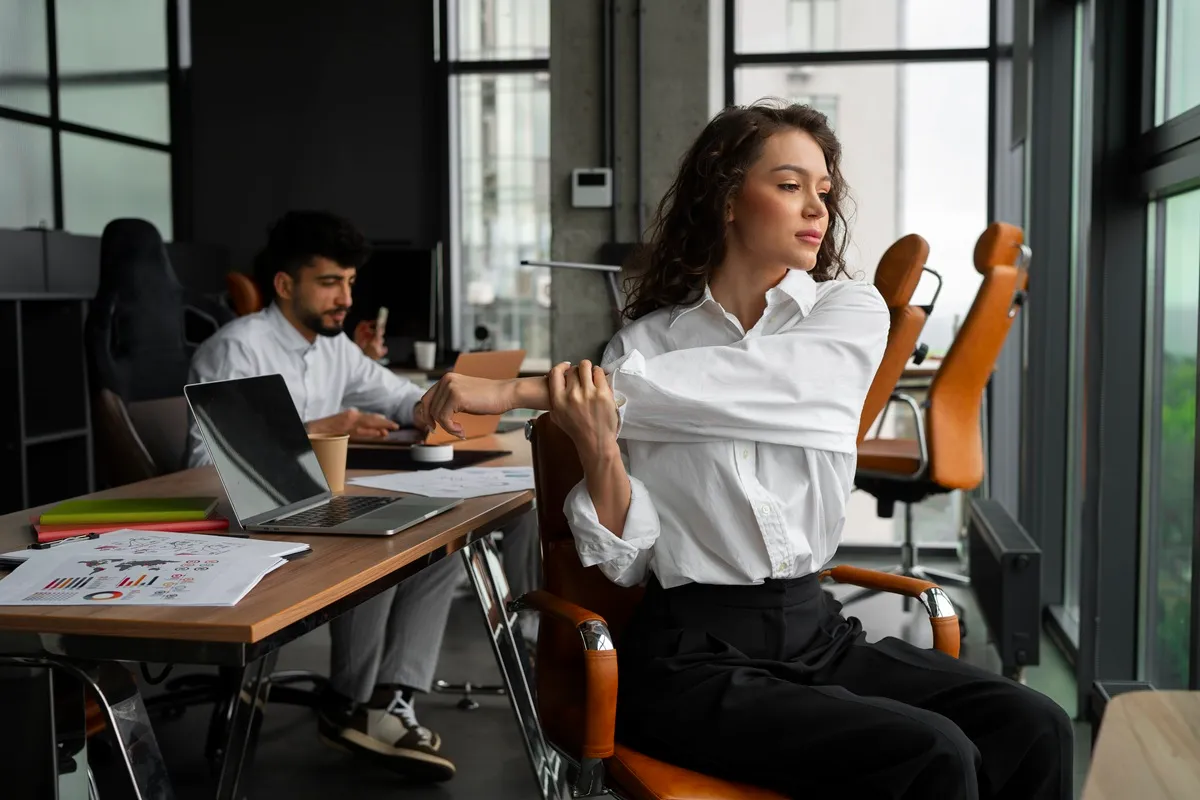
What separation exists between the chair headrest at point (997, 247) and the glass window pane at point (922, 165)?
1768 millimetres

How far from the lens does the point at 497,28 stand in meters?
6.41

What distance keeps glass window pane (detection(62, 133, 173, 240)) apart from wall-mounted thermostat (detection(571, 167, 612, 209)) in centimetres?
293

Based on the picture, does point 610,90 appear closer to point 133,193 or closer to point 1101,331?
point 1101,331

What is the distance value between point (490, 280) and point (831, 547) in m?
4.91

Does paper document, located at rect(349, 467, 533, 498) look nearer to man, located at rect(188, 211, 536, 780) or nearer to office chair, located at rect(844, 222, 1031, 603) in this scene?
man, located at rect(188, 211, 536, 780)

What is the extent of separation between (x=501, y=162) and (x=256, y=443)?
15.7 feet

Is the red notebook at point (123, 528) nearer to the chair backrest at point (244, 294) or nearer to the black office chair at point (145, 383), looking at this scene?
the black office chair at point (145, 383)

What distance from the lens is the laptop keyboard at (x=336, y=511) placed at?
1739 mm

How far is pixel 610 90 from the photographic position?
15.3ft

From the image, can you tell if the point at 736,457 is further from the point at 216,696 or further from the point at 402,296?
the point at 402,296

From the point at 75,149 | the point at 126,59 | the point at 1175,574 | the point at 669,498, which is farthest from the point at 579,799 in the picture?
the point at 126,59

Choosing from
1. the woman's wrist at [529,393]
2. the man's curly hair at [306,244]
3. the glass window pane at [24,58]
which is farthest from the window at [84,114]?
the woman's wrist at [529,393]

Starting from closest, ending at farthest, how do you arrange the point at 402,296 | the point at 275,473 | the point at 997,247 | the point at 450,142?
the point at 275,473, the point at 997,247, the point at 402,296, the point at 450,142

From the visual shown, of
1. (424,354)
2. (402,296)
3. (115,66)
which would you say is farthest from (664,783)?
(115,66)
